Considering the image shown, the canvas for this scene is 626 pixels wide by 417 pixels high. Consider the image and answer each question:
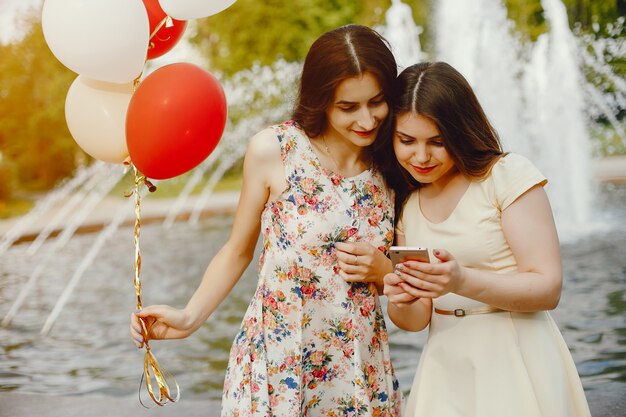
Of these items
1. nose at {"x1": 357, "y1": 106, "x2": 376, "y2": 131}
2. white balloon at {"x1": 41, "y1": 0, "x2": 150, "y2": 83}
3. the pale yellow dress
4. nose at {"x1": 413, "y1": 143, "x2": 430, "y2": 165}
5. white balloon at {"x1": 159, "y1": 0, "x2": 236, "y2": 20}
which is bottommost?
the pale yellow dress

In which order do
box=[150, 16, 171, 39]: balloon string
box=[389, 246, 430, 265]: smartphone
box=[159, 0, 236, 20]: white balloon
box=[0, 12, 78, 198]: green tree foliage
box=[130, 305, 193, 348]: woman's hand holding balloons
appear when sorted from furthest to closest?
1. box=[0, 12, 78, 198]: green tree foliage
2. box=[150, 16, 171, 39]: balloon string
3. box=[159, 0, 236, 20]: white balloon
4. box=[130, 305, 193, 348]: woman's hand holding balloons
5. box=[389, 246, 430, 265]: smartphone

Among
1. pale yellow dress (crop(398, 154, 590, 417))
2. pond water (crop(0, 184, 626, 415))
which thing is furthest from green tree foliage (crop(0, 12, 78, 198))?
pale yellow dress (crop(398, 154, 590, 417))

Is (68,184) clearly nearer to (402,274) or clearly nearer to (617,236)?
(617,236)

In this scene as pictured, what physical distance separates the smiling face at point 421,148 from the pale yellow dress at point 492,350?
94 millimetres

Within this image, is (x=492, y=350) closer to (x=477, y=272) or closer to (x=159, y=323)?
(x=477, y=272)

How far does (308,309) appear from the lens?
2.01 m

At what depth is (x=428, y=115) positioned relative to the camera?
1.84m

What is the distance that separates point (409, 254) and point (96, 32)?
3.47ft

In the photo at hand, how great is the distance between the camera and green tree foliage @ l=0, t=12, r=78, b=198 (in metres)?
10.5

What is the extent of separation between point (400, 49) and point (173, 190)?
12.2ft

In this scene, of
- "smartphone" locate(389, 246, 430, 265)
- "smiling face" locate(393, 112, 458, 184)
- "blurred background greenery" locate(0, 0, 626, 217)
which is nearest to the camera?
"smartphone" locate(389, 246, 430, 265)

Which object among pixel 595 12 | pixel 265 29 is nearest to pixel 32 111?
pixel 265 29

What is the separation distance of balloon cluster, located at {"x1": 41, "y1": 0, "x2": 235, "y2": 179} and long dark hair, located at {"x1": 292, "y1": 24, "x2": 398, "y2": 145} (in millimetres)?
268

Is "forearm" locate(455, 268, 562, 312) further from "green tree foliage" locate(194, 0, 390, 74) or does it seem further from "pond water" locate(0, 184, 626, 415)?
"green tree foliage" locate(194, 0, 390, 74)
